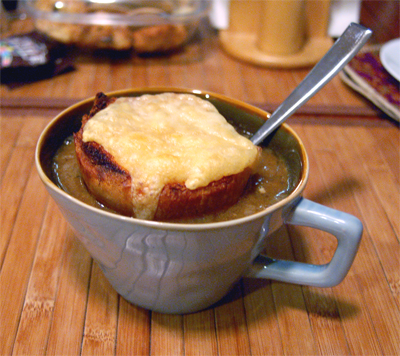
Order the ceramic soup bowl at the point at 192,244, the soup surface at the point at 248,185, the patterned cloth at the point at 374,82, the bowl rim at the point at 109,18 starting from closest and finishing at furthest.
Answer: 1. the ceramic soup bowl at the point at 192,244
2. the soup surface at the point at 248,185
3. the patterned cloth at the point at 374,82
4. the bowl rim at the point at 109,18

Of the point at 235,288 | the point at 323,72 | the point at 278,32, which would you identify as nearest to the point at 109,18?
the point at 278,32

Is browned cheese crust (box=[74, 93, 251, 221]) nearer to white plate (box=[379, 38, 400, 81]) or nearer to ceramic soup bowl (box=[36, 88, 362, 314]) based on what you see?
ceramic soup bowl (box=[36, 88, 362, 314])

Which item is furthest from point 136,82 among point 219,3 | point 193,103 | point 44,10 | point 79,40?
point 193,103

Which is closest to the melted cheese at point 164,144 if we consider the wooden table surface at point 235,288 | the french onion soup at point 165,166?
the french onion soup at point 165,166

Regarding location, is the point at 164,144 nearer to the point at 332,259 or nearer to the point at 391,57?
the point at 332,259

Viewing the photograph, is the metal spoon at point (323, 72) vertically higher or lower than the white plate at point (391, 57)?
higher

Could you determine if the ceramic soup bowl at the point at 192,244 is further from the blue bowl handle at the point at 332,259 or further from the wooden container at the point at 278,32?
the wooden container at the point at 278,32

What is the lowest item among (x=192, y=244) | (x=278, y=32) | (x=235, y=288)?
(x=235, y=288)

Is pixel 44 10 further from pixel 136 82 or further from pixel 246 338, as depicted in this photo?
pixel 246 338
